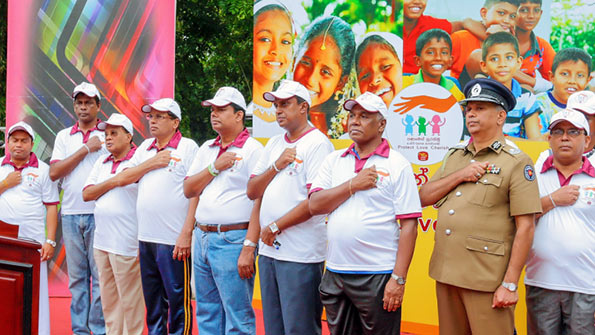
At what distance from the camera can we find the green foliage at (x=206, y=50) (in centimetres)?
1592

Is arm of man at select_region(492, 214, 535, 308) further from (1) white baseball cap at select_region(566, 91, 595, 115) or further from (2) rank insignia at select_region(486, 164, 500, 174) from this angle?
(1) white baseball cap at select_region(566, 91, 595, 115)

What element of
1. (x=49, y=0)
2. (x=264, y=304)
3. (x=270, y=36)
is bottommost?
(x=264, y=304)

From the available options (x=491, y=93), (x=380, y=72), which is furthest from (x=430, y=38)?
(x=491, y=93)

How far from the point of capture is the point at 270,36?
617 cm

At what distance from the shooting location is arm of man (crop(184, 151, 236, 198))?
4449 millimetres

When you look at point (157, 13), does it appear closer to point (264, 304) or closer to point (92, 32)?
point (92, 32)

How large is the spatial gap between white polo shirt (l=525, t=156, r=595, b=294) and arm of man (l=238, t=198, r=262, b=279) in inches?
64.0

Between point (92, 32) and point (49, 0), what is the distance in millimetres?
566

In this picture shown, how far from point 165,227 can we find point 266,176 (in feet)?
3.65

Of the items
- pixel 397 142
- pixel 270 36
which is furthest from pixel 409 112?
pixel 270 36

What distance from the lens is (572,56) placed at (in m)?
4.84

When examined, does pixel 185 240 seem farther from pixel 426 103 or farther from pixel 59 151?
pixel 426 103

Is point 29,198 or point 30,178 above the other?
point 30,178

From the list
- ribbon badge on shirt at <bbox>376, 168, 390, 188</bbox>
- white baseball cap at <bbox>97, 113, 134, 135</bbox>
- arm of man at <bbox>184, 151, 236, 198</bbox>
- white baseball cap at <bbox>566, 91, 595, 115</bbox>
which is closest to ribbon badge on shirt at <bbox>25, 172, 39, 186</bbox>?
white baseball cap at <bbox>97, 113, 134, 135</bbox>
